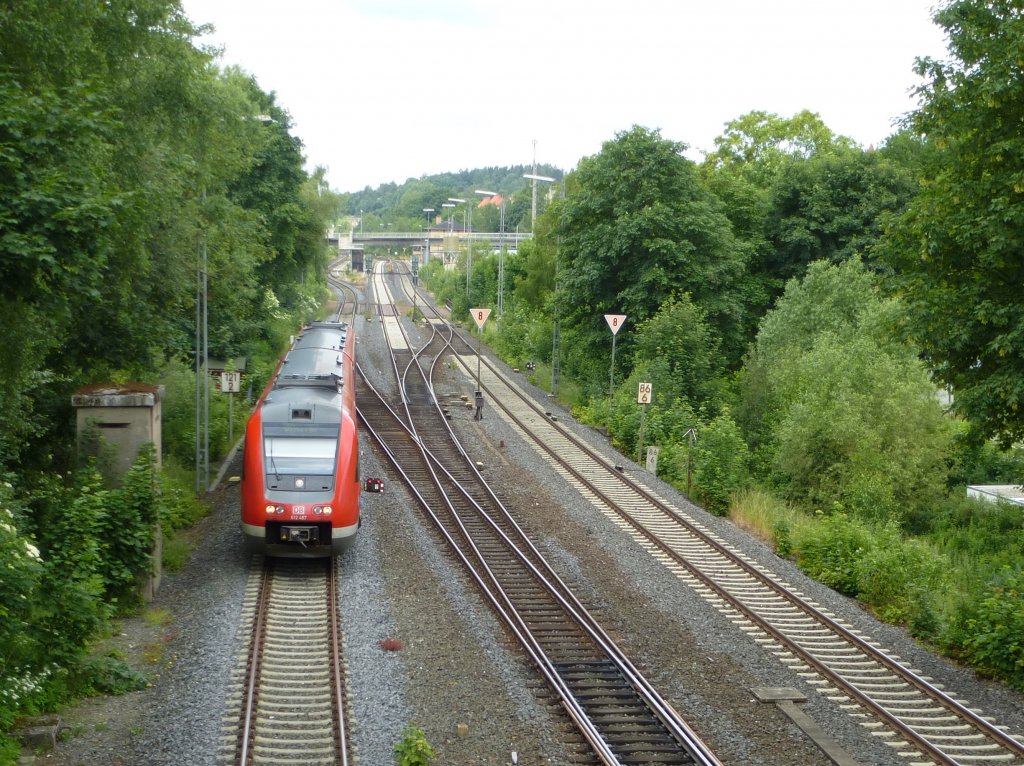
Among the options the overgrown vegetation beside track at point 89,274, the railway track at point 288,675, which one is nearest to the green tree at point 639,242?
the overgrown vegetation beside track at point 89,274

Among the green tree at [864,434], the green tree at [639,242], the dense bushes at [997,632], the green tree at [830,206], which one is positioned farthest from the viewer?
the green tree at [830,206]

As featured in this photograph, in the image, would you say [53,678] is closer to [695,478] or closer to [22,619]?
[22,619]

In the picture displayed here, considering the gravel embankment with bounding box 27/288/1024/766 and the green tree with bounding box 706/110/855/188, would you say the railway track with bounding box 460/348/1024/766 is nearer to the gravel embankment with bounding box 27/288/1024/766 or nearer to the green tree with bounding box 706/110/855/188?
the gravel embankment with bounding box 27/288/1024/766

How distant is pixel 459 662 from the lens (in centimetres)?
1205

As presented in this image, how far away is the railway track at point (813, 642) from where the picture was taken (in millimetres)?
10297

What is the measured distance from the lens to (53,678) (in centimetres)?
1051

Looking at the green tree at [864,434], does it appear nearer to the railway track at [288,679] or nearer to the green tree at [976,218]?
the green tree at [976,218]

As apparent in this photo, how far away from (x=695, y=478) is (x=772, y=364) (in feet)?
32.5

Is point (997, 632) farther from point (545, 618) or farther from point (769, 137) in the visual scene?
point (769, 137)

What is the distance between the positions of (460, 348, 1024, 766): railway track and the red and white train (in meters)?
5.60

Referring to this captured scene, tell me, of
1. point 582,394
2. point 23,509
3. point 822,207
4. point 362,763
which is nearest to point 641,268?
point 582,394

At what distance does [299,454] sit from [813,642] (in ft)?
26.6

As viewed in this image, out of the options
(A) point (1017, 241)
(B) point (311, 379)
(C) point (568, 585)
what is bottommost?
(C) point (568, 585)

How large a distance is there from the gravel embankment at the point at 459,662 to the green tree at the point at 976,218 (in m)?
3.96
